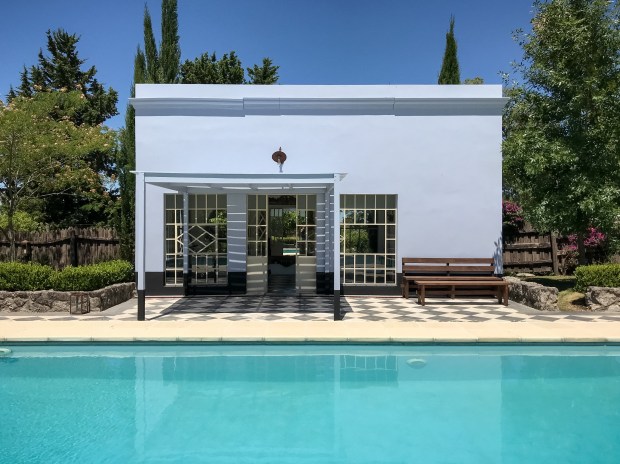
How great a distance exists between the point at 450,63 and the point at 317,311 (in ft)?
36.9

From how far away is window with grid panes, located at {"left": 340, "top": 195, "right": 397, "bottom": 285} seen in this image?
12.8 metres

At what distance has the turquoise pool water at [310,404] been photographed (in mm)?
4441

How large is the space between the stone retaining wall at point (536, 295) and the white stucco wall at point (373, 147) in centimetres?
126

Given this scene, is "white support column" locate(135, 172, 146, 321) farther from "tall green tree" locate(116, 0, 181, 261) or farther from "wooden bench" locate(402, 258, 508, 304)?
"wooden bench" locate(402, 258, 508, 304)

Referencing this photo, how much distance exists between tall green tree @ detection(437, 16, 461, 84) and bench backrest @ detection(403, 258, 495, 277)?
7592mm

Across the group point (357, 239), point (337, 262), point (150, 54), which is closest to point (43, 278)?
point (337, 262)

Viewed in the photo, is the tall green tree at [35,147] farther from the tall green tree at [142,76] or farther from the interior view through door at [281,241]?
the interior view through door at [281,241]

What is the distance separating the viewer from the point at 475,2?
43.9 ft

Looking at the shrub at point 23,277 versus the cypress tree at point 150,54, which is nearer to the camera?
the shrub at point 23,277

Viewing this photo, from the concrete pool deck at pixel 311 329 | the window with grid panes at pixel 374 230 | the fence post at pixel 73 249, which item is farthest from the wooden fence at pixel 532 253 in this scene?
the fence post at pixel 73 249

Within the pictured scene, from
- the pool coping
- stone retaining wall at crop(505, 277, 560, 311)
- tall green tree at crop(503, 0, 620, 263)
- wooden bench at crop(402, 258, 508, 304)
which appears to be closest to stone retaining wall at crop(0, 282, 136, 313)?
the pool coping

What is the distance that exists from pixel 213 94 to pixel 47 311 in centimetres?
643

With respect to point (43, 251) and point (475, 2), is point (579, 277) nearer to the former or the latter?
point (475, 2)

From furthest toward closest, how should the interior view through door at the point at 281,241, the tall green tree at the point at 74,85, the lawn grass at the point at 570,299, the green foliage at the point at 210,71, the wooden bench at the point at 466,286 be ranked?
the green foliage at the point at 210,71, the tall green tree at the point at 74,85, the interior view through door at the point at 281,241, the wooden bench at the point at 466,286, the lawn grass at the point at 570,299
